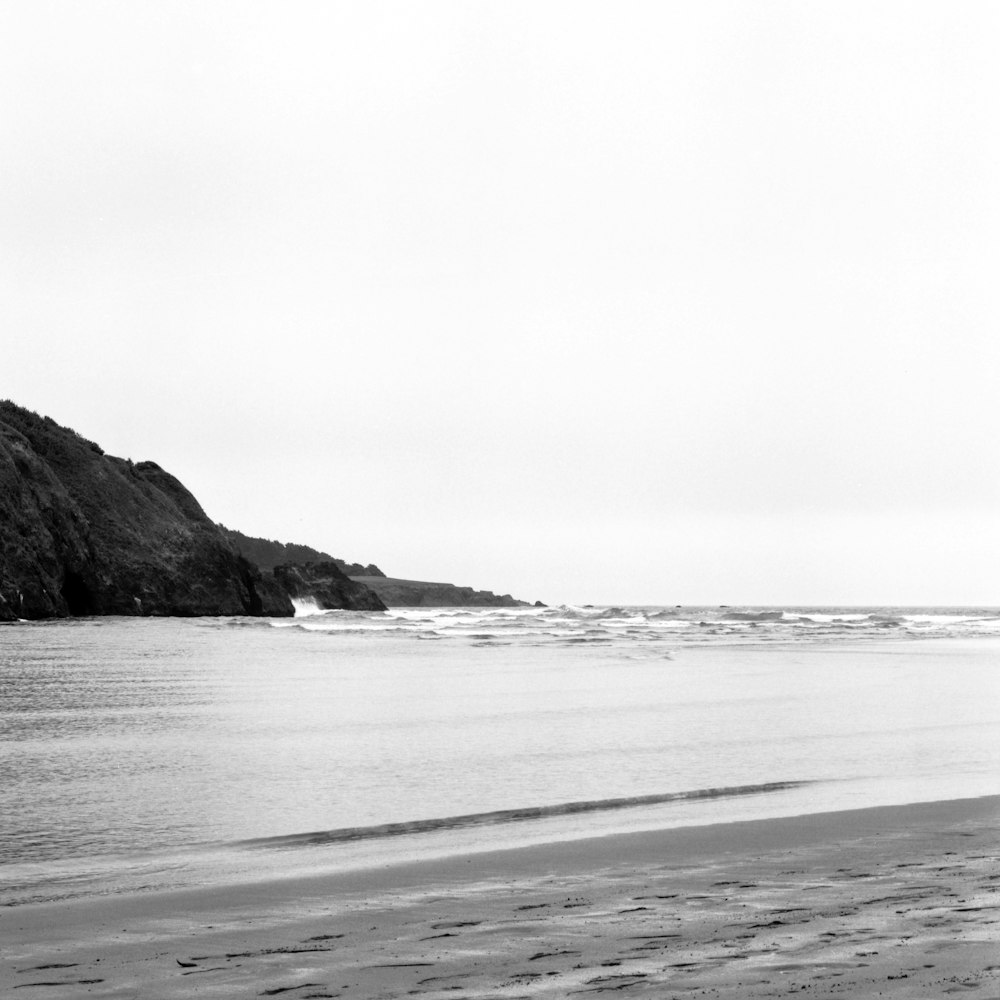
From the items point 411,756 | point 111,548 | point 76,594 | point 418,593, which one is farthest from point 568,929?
point 418,593

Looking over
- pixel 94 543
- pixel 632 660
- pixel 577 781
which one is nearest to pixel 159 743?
pixel 577 781

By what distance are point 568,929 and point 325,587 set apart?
3548 inches

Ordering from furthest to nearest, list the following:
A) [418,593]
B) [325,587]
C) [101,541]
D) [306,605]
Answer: [418,593], [325,587], [306,605], [101,541]

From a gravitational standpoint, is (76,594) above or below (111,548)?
below

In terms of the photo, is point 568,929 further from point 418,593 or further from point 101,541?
point 418,593

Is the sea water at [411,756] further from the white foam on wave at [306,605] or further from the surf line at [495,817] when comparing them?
the white foam on wave at [306,605]

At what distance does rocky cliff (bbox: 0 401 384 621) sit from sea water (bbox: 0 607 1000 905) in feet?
119

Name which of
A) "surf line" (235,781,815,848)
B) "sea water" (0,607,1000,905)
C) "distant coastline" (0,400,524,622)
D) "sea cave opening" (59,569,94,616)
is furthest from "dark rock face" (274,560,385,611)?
"surf line" (235,781,815,848)

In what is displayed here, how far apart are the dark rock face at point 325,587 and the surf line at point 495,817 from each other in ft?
272

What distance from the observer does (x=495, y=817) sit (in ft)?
28.6

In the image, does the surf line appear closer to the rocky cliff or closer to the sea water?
the sea water

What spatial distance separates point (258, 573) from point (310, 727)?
2784 inches

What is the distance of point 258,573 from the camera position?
82.7 m

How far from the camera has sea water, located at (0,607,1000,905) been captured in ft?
25.5
